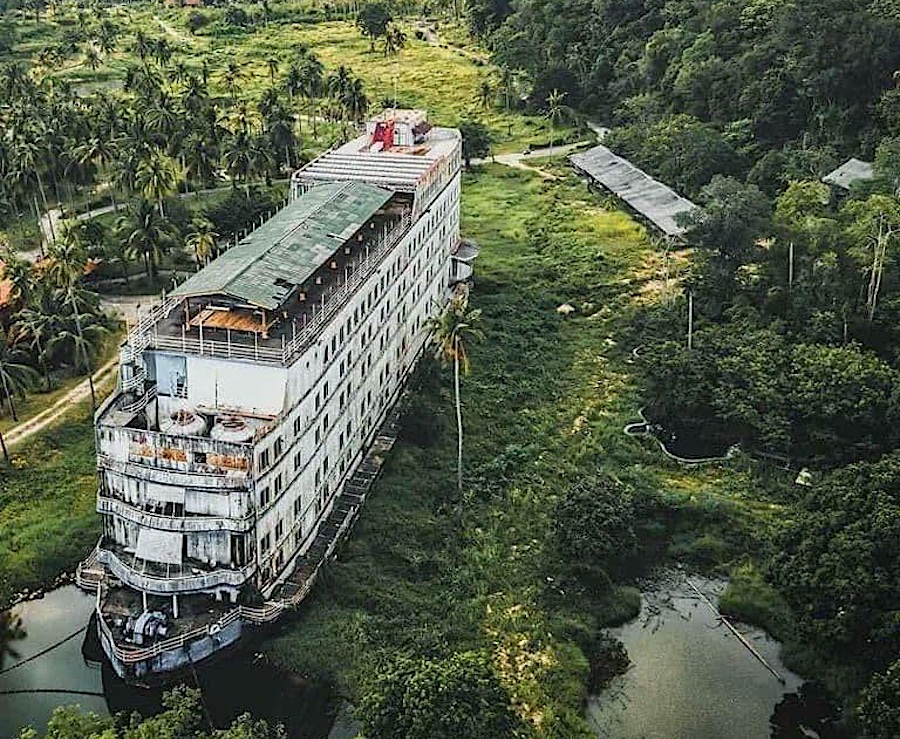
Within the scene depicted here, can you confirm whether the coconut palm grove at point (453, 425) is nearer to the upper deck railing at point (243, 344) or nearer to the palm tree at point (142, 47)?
the upper deck railing at point (243, 344)

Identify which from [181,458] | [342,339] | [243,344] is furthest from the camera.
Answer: [342,339]

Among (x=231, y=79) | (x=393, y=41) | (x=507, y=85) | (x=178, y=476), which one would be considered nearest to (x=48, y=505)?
(x=178, y=476)

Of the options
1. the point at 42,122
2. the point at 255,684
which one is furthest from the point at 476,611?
the point at 42,122

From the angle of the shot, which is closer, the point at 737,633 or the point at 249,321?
the point at 737,633

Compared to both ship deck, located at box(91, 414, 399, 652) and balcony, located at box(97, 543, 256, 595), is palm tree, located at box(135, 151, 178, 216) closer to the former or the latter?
ship deck, located at box(91, 414, 399, 652)

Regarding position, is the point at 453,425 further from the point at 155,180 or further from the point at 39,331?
the point at 155,180

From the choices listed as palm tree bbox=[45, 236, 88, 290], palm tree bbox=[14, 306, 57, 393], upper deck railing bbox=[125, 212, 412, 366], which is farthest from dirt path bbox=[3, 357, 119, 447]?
upper deck railing bbox=[125, 212, 412, 366]

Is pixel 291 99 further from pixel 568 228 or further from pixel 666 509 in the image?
pixel 666 509
